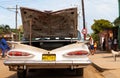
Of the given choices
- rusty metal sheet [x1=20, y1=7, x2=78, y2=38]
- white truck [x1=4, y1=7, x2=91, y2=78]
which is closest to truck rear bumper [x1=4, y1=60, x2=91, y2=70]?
white truck [x1=4, y1=7, x2=91, y2=78]

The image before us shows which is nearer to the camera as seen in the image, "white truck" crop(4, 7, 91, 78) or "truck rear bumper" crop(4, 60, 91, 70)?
"truck rear bumper" crop(4, 60, 91, 70)

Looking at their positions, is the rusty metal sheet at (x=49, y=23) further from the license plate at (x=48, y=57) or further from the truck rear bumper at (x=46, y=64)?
the truck rear bumper at (x=46, y=64)

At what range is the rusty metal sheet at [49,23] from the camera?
1336 cm

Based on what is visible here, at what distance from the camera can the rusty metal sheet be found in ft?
43.8

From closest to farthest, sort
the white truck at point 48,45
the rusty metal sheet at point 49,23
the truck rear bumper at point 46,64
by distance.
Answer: the truck rear bumper at point 46,64 → the white truck at point 48,45 → the rusty metal sheet at point 49,23

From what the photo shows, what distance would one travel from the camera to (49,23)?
13.9 m

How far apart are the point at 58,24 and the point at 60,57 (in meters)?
2.78

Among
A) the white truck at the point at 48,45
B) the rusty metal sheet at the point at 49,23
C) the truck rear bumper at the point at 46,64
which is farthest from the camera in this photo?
the rusty metal sheet at the point at 49,23

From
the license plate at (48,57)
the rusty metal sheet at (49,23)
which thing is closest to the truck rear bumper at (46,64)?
the license plate at (48,57)

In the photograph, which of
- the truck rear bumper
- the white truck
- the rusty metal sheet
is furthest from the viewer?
the rusty metal sheet

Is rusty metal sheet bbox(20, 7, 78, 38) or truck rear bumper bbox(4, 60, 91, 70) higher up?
rusty metal sheet bbox(20, 7, 78, 38)

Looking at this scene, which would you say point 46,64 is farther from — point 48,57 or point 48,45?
point 48,45

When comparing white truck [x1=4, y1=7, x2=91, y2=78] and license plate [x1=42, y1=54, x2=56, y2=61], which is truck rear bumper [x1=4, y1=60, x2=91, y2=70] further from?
license plate [x1=42, y1=54, x2=56, y2=61]

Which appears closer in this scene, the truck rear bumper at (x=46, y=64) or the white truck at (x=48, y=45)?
the truck rear bumper at (x=46, y=64)
